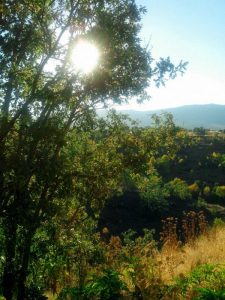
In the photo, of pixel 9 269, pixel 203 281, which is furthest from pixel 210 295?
pixel 9 269

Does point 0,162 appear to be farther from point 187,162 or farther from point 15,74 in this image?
point 187,162

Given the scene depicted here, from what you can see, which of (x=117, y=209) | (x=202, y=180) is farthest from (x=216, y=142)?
(x=117, y=209)

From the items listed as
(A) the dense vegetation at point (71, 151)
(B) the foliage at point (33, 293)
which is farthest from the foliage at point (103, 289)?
(B) the foliage at point (33, 293)

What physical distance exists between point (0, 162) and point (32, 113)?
1073 millimetres

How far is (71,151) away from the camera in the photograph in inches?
382

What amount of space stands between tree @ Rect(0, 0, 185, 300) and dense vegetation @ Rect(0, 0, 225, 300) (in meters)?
0.02

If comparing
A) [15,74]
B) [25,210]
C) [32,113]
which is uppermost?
[15,74]

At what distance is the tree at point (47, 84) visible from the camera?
7.39 meters

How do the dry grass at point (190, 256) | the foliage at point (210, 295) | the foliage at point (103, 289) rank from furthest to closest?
the dry grass at point (190, 256)
the foliage at point (103, 289)
the foliage at point (210, 295)

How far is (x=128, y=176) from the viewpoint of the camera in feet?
33.7

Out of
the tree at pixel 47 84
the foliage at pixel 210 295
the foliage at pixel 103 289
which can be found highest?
the tree at pixel 47 84

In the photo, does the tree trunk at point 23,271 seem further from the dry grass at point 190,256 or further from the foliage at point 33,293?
the dry grass at point 190,256

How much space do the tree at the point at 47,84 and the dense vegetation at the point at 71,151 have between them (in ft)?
0.07

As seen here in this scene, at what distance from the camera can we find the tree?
7.39 metres
